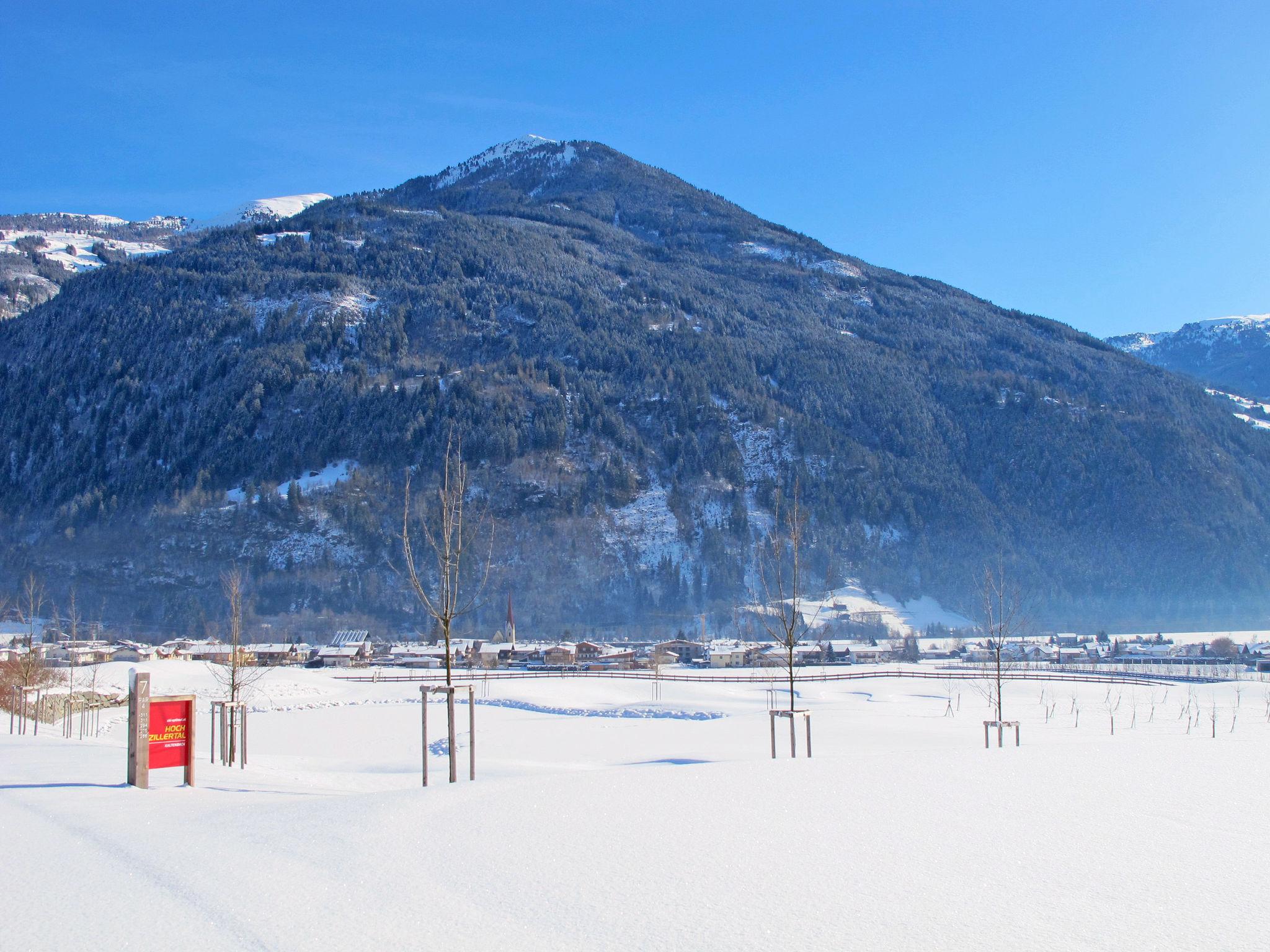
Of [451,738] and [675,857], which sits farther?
[451,738]

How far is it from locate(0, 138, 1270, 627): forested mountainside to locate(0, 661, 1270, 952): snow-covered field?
97.0 m

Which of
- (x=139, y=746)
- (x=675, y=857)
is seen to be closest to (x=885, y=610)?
(x=139, y=746)

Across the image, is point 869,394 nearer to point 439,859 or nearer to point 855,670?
point 855,670

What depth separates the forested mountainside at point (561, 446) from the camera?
112688mm

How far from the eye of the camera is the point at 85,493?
121250 millimetres

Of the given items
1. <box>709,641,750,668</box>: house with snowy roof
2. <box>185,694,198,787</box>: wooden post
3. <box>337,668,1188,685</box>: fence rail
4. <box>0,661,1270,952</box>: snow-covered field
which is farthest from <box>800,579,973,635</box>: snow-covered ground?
<box>185,694,198,787</box>: wooden post

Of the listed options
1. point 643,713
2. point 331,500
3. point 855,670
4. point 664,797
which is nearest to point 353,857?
point 664,797

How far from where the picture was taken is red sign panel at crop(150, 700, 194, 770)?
45.5ft

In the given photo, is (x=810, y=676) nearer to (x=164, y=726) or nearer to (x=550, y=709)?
(x=550, y=709)

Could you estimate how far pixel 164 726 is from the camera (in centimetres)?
1397

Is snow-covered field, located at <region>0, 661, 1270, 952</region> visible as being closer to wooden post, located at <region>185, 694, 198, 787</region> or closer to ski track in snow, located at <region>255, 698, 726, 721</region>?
wooden post, located at <region>185, 694, 198, 787</region>

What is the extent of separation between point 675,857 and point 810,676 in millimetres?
62203

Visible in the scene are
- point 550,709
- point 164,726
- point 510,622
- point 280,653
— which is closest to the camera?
point 164,726

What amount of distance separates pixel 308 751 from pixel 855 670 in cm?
5589
